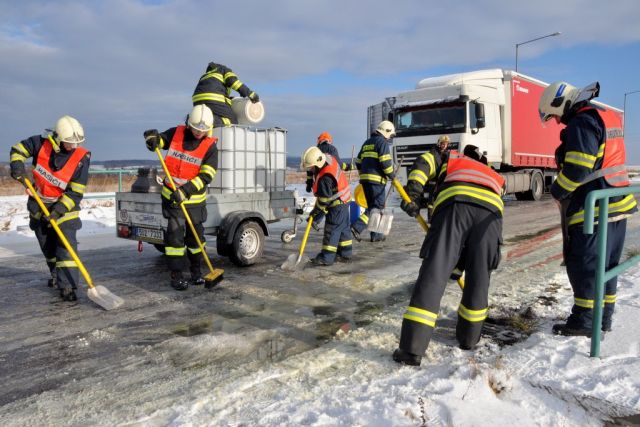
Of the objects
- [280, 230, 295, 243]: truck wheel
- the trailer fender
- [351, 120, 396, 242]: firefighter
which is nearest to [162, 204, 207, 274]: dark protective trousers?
the trailer fender

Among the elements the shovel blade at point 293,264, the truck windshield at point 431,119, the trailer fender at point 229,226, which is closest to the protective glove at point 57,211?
the trailer fender at point 229,226

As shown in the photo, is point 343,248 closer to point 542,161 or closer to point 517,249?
point 517,249

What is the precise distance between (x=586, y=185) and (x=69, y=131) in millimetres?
4680

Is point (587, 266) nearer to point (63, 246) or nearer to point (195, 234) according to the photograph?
point (195, 234)

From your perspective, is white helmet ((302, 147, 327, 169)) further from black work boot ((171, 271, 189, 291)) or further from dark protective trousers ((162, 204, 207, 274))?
black work boot ((171, 271, 189, 291))

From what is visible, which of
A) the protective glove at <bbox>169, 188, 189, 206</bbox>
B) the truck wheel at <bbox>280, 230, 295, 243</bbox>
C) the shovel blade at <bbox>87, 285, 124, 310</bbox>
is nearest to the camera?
the shovel blade at <bbox>87, 285, 124, 310</bbox>

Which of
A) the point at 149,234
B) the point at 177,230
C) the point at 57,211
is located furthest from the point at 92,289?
the point at 149,234

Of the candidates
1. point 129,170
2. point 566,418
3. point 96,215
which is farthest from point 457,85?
point 566,418

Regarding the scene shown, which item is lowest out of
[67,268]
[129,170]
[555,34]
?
[67,268]

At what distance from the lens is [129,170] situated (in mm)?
12109

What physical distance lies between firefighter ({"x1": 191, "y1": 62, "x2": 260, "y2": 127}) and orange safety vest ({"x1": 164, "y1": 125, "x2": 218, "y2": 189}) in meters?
1.23

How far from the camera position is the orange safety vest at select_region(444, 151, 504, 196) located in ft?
11.4

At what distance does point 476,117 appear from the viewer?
12930 millimetres

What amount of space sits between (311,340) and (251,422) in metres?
1.31
